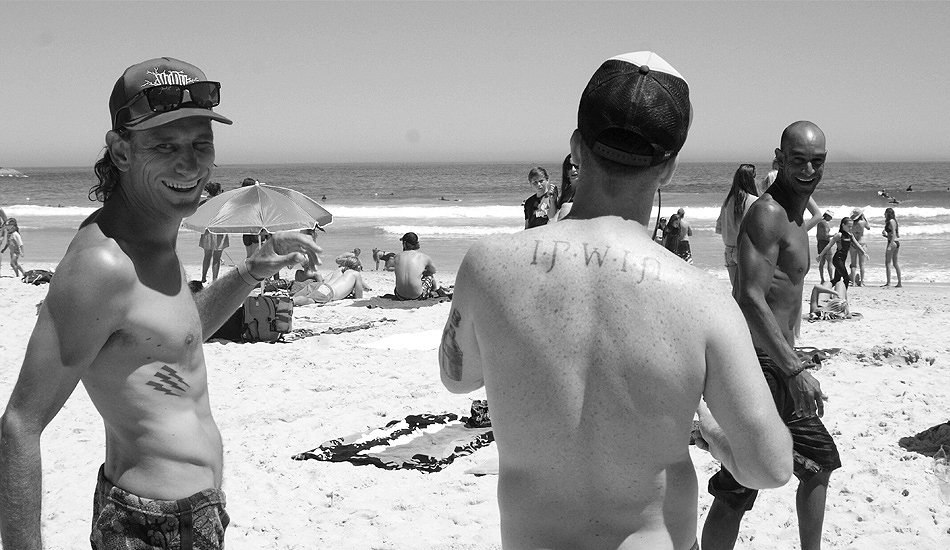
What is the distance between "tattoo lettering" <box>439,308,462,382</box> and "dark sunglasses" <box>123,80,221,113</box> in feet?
3.00

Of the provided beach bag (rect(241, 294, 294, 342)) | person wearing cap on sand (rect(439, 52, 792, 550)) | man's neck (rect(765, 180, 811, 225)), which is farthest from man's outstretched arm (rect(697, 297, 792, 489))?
beach bag (rect(241, 294, 294, 342))

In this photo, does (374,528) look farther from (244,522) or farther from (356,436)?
(356,436)

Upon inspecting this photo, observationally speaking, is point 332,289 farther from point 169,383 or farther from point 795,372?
point 169,383

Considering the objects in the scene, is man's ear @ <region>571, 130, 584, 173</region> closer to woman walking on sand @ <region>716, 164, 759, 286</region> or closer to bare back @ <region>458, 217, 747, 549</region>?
bare back @ <region>458, 217, 747, 549</region>

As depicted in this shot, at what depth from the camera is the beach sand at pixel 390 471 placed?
4207 millimetres

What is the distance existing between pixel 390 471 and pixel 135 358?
126 inches

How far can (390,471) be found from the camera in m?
5.00

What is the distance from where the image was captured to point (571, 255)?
159 centimetres

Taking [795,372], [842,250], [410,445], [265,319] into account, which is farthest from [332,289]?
[795,372]

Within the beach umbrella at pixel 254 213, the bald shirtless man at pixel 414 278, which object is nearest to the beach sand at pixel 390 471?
the beach umbrella at pixel 254 213

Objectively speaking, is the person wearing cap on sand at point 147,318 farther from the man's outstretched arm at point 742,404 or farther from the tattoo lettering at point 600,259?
the man's outstretched arm at point 742,404

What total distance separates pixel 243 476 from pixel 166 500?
3.04 m

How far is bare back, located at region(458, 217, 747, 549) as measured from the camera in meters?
1.52

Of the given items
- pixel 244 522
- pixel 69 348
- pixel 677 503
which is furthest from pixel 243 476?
pixel 677 503
